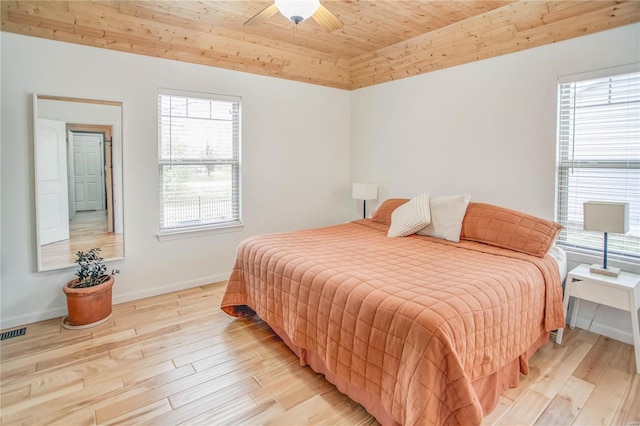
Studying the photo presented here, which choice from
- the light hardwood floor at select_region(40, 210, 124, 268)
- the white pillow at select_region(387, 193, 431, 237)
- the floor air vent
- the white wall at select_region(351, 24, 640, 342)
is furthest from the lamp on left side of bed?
the floor air vent

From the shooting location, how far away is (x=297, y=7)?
2.12m

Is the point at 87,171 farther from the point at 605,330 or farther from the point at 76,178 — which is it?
the point at 605,330

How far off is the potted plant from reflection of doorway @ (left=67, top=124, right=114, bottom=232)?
13.7 inches

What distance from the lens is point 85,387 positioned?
7.11ft

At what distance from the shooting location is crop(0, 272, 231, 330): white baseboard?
2.97 meters

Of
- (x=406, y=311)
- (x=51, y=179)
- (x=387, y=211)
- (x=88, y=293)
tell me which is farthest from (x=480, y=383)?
(x=51, y=179)

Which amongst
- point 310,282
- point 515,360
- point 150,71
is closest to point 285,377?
point 310,282

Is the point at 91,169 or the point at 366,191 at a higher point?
the point at 91,169

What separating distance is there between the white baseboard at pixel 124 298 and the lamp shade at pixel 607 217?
11.5 feet

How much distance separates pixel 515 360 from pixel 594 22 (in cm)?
255

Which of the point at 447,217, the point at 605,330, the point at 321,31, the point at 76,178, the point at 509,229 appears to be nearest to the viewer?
the point at 605,330

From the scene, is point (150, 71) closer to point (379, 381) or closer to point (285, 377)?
point (285, 377)

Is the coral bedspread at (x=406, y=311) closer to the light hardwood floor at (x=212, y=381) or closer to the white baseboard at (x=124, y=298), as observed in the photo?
the light hardwood floor at (x=212, y=381)

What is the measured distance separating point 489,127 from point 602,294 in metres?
1.74
